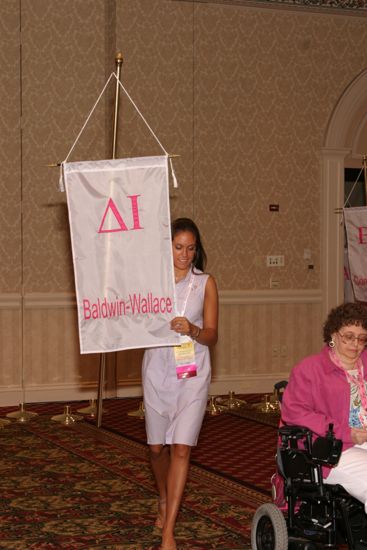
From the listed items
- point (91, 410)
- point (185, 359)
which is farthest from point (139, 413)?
point (185, 359)

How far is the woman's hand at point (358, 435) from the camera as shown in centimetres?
412

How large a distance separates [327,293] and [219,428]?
2.86 m

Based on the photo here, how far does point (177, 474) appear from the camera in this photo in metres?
4.61

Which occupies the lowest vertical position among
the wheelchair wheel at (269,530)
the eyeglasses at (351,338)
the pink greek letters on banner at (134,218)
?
the wheelchair wheel at (269,530)

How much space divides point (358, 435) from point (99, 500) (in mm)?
2110

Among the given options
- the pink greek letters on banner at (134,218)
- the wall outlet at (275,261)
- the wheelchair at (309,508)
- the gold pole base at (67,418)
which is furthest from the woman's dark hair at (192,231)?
the wall outlet at (275,261)

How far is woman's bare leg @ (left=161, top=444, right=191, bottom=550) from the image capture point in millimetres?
4570

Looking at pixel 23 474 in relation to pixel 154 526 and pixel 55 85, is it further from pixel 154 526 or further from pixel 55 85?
pixel 55 85

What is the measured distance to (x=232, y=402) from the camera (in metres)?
9.54

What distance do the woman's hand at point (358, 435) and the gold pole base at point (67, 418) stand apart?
4.66m

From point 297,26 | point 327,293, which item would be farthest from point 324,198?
point 297,26

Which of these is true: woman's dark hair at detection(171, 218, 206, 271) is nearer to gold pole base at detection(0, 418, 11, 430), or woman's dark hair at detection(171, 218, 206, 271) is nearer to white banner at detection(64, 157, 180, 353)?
white banner at detection(64, 157, 180, 353)

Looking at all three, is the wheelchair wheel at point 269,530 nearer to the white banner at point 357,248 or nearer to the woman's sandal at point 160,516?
the woman's sandal at point 160,516

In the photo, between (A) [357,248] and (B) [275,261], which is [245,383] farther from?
(A) [357,248]
